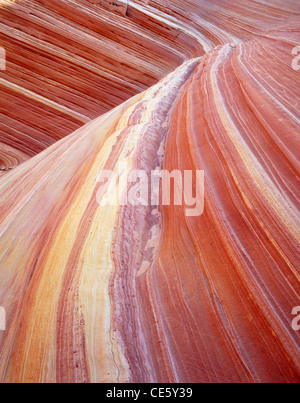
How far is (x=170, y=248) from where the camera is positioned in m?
1.92

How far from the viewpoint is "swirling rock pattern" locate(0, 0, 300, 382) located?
1.43 m

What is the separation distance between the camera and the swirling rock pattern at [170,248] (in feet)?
4.68

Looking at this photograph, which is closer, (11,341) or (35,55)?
(11,341)

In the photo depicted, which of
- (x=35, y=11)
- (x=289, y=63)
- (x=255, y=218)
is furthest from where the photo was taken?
(x=35, y=11)

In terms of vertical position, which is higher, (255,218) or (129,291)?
(255,218)

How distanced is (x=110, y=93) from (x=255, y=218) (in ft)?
16.5

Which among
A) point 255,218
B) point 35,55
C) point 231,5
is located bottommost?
point 255,218

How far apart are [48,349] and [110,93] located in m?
5.37

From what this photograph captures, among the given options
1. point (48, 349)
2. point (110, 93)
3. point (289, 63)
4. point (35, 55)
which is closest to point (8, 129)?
point (35, 55)

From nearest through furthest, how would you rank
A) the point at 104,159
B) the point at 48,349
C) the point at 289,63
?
1. the point at 48,349
2. the point at 104,159
3. the point at 289,63

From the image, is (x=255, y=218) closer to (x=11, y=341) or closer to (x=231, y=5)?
(x=11, y=341)

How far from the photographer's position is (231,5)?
6578mm

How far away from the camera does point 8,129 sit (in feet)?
19.7
